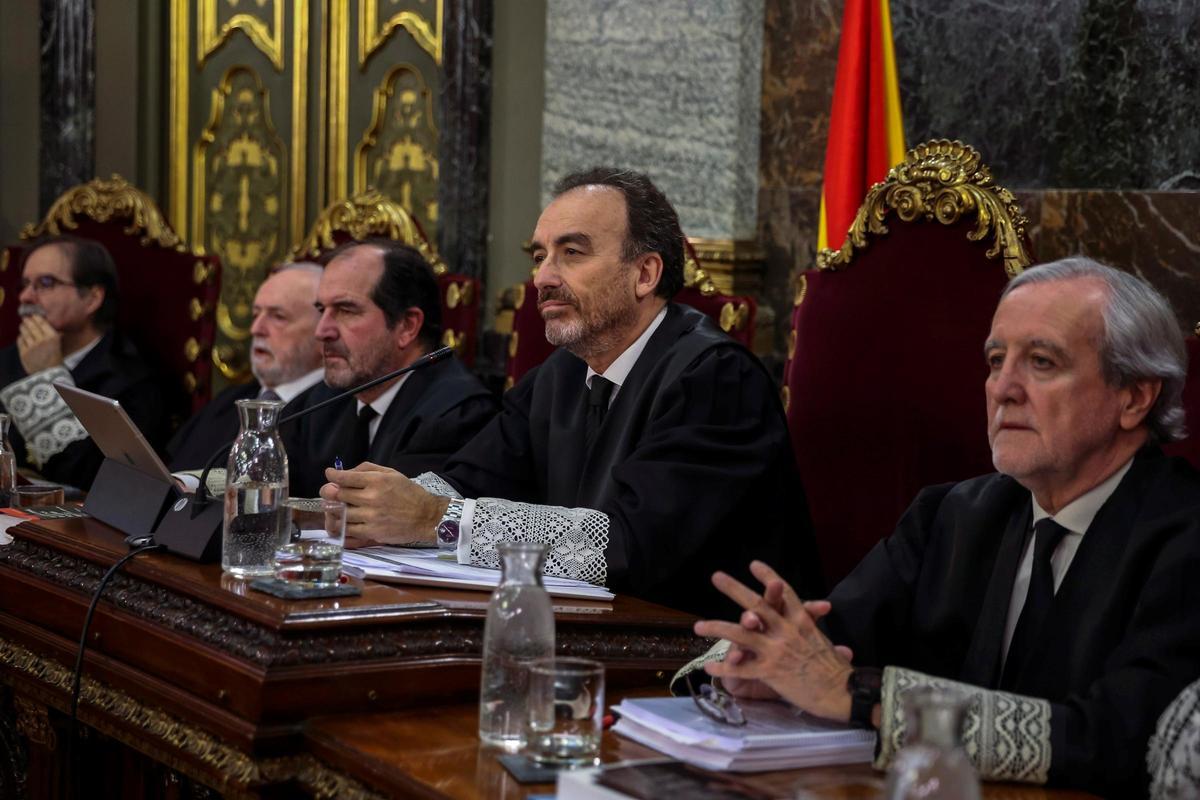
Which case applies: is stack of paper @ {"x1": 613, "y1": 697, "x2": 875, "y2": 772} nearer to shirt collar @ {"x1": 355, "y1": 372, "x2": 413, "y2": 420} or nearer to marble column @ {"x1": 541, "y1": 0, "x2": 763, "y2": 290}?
shirt collar @ {"x1": 355, "y1": 372, "x2": 413, "y2": 420}

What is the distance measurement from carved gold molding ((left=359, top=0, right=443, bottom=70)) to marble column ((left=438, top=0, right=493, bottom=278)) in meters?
0.28

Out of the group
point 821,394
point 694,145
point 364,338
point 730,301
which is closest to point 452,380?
point 364,338

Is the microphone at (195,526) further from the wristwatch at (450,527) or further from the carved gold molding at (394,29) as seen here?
the carved gold molding at (394,29)

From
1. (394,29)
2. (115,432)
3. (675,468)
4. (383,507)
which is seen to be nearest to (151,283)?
(394,29)

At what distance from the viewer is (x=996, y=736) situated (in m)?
1.71

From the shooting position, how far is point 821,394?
3033mm

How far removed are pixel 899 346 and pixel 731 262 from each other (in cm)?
160

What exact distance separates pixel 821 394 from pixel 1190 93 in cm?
119

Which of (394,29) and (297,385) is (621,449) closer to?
(297,385)

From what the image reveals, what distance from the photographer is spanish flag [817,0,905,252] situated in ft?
12.4

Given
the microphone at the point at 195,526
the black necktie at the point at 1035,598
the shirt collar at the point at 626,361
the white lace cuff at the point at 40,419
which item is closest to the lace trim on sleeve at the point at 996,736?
the black necktie at the point at 1035,598

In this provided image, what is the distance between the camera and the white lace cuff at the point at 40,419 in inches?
173

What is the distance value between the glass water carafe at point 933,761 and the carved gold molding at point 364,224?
314 cm

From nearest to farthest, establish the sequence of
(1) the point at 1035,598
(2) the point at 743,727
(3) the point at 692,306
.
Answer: (2) the point at 743,727 < (1) the point at 1035,598 < (3) the point at 692,306
